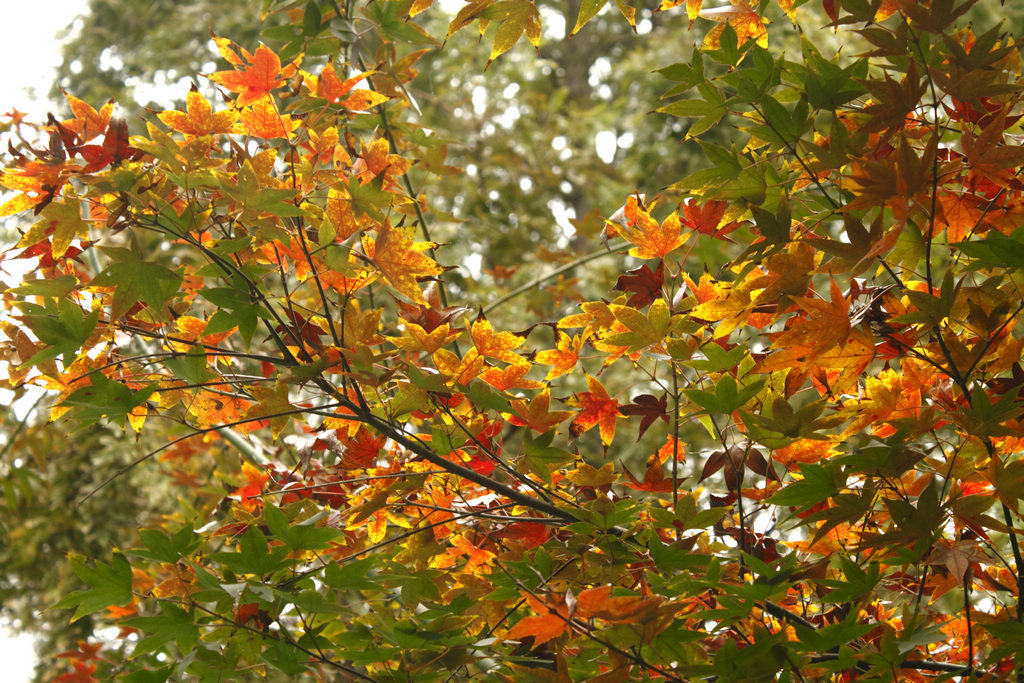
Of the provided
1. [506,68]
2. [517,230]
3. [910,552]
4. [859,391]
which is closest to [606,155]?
[506,68]

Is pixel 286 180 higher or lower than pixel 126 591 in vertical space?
higher

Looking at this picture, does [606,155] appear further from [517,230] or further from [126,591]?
[126,591]

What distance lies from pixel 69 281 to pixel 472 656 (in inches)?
25.0

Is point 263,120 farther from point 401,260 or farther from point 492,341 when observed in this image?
point 492,341

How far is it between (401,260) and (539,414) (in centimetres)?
24

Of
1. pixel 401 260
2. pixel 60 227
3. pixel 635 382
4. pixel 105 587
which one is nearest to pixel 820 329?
pixel 635 382

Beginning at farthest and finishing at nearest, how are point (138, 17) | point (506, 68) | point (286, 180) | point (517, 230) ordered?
point (138, 17) < point (506, 68) < point (517, 230) < point (286, 180)

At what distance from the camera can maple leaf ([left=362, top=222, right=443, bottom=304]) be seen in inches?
35.1

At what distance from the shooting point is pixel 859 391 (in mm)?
1015

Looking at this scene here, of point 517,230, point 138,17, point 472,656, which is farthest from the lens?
point 138,17

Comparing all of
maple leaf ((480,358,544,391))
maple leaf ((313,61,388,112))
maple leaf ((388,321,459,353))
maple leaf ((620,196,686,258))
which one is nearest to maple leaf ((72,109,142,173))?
maple leaf ((313,61,388,112))

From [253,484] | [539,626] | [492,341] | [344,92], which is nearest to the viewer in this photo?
[539,626]

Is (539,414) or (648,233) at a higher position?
(648,233)

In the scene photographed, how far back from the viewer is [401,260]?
905 millimetres
